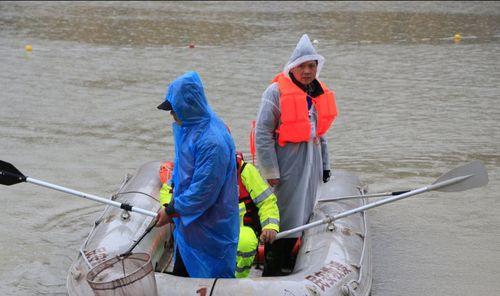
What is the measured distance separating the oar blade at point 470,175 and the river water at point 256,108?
105cm

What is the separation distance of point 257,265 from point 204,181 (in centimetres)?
185

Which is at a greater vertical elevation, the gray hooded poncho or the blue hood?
the blue hood

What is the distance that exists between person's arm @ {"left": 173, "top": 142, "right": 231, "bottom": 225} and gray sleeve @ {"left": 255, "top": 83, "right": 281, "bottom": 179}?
1.09 meters

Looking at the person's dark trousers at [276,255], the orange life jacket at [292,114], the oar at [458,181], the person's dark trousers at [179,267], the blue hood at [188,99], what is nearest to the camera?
the blue hood at [188,99]

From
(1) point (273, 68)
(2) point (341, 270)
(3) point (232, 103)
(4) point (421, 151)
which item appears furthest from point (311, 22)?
A: (2) point (341, 270)

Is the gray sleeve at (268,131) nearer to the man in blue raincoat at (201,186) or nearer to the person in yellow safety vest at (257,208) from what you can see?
the person in yellow safety vest at (257,208)

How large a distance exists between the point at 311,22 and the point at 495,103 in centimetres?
965

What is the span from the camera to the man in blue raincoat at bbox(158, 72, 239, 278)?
4332mm

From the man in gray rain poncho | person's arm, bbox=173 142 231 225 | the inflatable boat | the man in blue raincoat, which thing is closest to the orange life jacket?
the man in gray rain poncho

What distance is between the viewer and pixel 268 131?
217 inches

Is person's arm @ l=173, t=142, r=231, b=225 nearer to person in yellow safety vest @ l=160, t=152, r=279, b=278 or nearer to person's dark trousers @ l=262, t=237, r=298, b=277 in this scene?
person in yellow safety vest @ l=160, t=152, r=279, b=278

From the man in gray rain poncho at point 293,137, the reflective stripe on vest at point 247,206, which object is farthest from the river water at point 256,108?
the reflective stripe on vest at point 247,206

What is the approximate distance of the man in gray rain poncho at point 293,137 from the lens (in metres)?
5.47

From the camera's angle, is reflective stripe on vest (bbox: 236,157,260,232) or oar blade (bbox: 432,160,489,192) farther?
reflective stripe on vest (bbox: 236,157,260,232)
